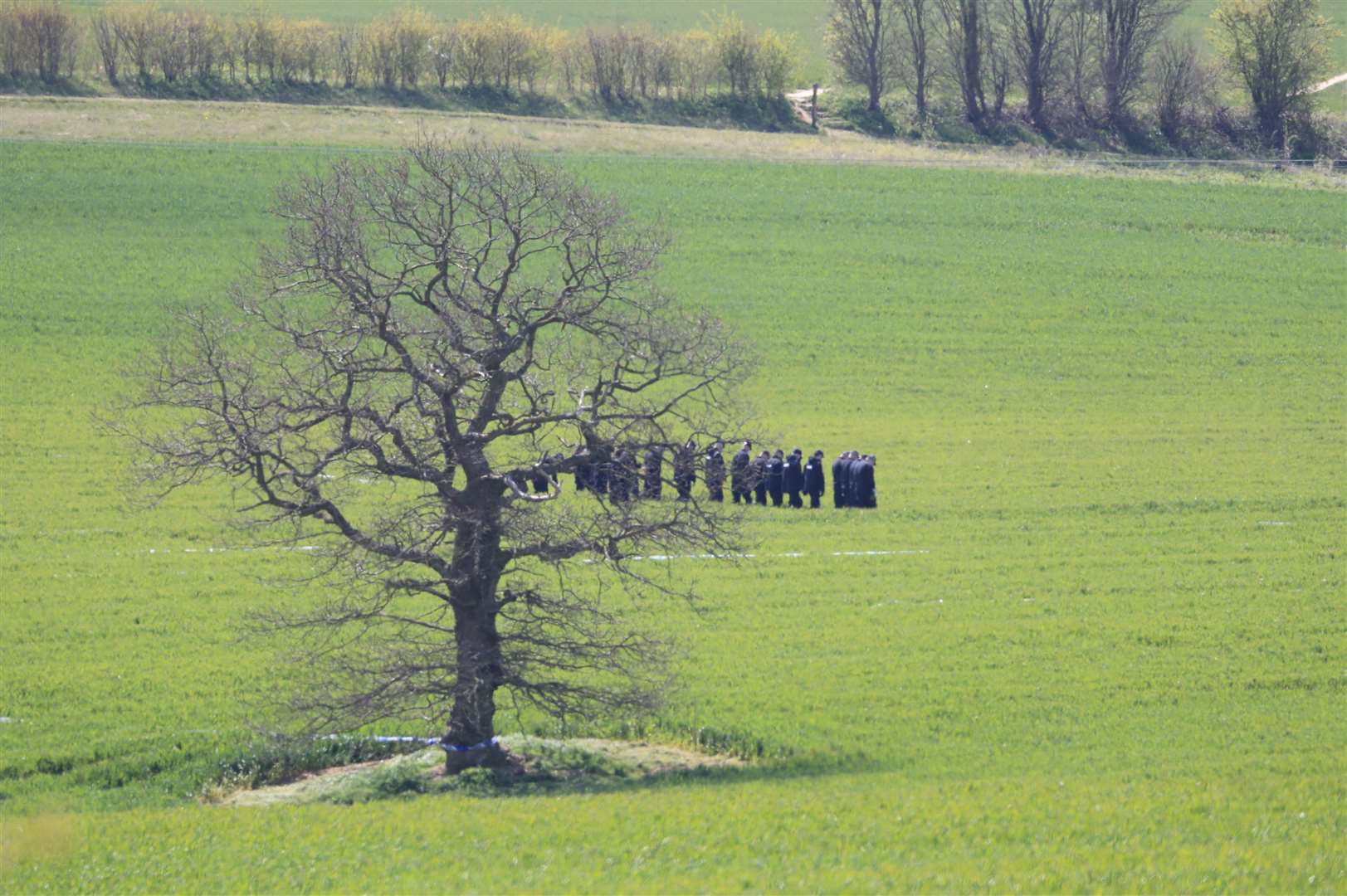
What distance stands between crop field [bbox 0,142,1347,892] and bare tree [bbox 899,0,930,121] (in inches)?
642

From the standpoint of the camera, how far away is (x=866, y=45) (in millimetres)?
69688

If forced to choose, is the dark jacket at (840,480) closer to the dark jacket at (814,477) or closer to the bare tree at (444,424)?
the dark jacket at (814,477)

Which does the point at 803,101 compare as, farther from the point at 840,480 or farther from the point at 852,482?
the point at 852,482

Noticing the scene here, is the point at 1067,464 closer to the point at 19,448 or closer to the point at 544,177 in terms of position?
the point at 544,177

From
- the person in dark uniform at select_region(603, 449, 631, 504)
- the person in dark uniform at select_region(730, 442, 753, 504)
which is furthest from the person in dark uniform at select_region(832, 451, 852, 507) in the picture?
the person in dark uniform at select_region(603, 449, 631, 504)

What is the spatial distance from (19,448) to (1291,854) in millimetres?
26284

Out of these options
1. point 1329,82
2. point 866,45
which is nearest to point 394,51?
point 866,45

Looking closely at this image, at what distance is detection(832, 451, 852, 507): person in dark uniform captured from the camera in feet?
92.6

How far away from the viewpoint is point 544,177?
15.8 m

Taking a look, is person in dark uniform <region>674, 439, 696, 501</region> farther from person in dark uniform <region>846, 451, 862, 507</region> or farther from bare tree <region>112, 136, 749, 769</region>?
person in dark uniform <region>846, 451, 862, 507</region>

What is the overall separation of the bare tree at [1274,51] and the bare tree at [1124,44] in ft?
9.13

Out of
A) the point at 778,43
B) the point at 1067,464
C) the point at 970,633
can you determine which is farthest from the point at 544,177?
the point at 778,43

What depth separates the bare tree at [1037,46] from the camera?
6812cm

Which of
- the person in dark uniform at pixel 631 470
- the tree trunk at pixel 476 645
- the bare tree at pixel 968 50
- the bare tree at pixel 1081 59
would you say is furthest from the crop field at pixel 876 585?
the bare tree at pixel 968 50
